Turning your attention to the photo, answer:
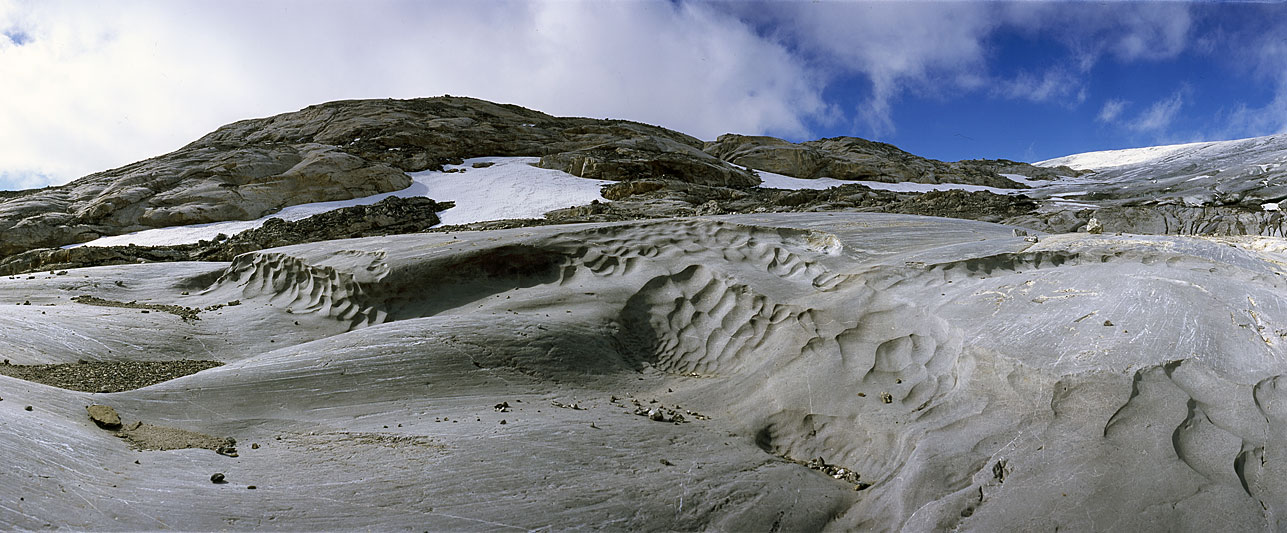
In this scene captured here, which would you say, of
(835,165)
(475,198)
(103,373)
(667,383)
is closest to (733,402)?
(667,383)

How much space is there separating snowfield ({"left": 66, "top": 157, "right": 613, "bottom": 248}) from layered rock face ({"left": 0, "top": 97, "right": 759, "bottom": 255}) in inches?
27.5

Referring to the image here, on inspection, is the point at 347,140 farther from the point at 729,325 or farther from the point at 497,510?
the point at 497,510

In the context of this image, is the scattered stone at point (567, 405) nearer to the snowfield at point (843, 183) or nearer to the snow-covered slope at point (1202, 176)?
the snow-covered slope at point (1202, 176)

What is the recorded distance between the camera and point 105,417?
129 inches

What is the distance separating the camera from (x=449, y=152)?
25172 millimetres

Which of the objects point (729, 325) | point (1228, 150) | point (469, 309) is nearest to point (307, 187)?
point (469, 309)

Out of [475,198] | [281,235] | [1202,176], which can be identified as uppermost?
[1202,176]

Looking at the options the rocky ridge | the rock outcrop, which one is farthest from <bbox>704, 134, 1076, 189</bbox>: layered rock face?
the rock outcrop

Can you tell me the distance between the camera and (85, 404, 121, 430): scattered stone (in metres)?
3.23

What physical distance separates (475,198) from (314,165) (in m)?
5.22

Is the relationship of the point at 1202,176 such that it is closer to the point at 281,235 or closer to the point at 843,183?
the point at 843,183

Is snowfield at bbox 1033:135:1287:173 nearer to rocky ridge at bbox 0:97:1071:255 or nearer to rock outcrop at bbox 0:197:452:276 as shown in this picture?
rocky ridge at bbox 0:97:1071:255

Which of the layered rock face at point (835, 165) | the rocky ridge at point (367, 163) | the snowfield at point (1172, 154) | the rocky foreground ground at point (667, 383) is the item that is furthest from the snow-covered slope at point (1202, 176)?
the rocky foreground ground at point (667, 383)

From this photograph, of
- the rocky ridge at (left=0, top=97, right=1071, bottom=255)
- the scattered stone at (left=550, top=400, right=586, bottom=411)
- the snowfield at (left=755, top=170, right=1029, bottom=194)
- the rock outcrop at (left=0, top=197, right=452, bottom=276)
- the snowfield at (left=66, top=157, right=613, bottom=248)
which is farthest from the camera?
the snowfield at (left=755, top=170, right=1029, bottom=194)
